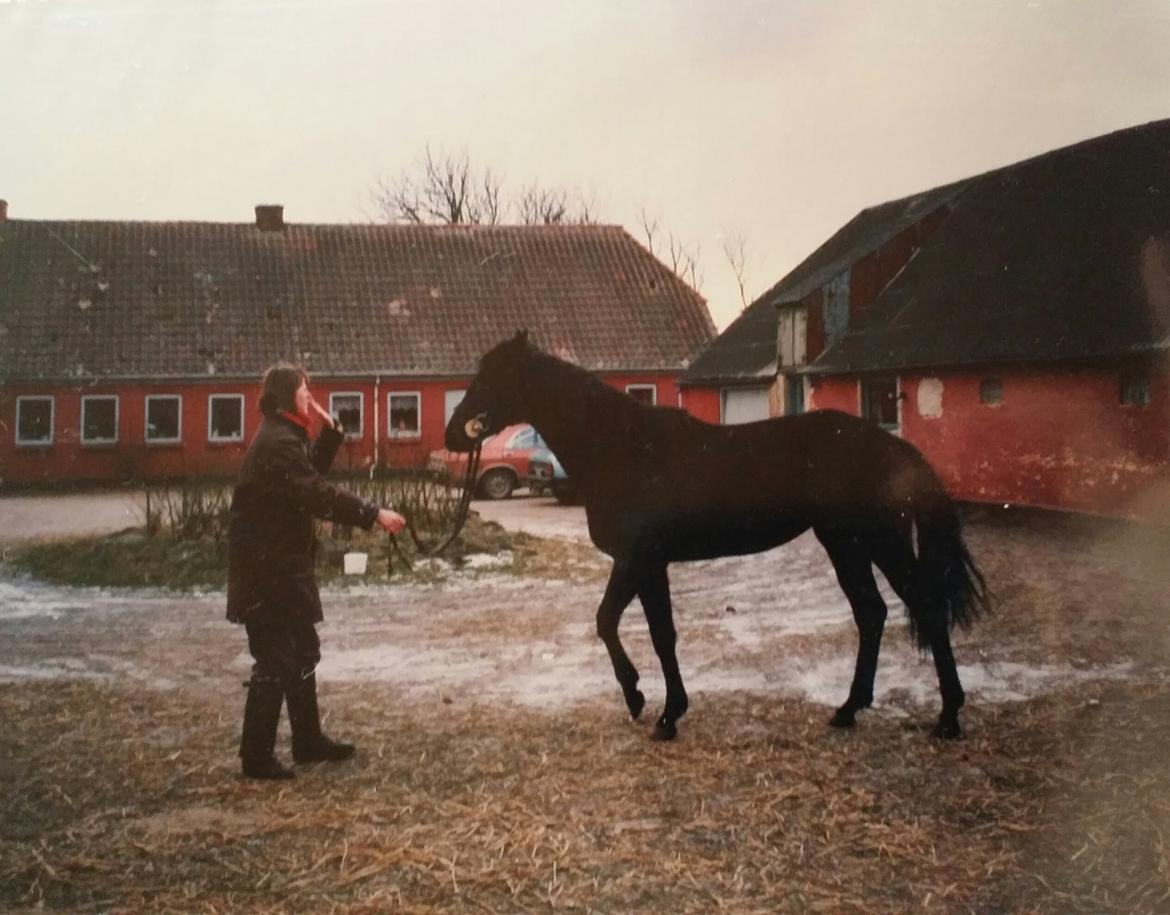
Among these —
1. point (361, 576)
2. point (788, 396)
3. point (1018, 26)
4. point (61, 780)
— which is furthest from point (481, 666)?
point (1018, 26)

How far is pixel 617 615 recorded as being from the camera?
3.68m

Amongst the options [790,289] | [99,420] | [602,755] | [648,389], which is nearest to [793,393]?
[790,289]

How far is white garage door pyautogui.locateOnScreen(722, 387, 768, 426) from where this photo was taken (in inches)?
178

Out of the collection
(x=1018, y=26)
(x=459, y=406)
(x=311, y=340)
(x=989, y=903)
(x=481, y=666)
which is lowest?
(x=989, y=903)

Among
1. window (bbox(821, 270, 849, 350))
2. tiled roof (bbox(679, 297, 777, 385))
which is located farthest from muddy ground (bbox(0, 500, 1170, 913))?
window (bbox(821, 270, 849, 350))

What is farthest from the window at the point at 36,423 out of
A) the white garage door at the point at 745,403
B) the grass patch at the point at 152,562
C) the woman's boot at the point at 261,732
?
the white garage door at the point at 745,403

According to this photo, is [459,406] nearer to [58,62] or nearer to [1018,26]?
[58,62]

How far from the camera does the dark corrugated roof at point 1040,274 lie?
192 inches

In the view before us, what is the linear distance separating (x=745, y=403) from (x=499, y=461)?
137 centimetres

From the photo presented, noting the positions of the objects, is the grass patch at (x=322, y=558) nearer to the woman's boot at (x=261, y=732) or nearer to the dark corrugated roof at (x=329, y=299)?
the woman's boot at (x=261, y=732)

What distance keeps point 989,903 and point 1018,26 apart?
132 inches

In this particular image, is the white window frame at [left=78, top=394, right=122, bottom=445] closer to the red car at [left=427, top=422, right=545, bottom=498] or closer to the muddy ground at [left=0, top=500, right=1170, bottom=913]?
the muddy ground at [left=0, top=500, right=1170, bottom=913]

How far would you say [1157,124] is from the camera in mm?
3938

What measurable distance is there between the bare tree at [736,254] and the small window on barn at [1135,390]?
2646 mm
